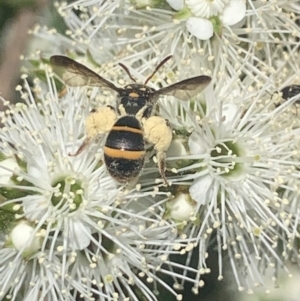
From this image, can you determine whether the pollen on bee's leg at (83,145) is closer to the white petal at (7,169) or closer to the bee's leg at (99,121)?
the bee's leg at (99,121)

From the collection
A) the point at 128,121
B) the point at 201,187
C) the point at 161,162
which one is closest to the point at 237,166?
the point at 201,187

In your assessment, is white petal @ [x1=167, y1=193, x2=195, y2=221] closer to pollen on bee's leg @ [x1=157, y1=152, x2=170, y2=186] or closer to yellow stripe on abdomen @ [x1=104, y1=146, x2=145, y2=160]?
pollen on bee's leg @ [x1=157, y1=152, x2=170, y2=186]

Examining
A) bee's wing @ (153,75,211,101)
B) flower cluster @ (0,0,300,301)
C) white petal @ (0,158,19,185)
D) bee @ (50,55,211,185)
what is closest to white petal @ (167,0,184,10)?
flower cluster @ (0,0,300,301)

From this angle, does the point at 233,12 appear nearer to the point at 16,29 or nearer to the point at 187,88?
the point at 187,88

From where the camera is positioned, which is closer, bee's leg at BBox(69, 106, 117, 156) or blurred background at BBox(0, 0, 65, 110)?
bee's leg at BBox(69, 106, 117, 156)

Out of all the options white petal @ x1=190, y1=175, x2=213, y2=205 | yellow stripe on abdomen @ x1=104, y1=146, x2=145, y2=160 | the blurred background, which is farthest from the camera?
the blurred background

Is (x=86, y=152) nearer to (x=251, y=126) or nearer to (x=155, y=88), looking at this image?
(x=155, y=88)

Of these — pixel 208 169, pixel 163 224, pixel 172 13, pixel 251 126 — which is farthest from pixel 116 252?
pixel 172 13

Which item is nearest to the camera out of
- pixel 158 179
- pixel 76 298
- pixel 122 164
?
pixel 122 164
